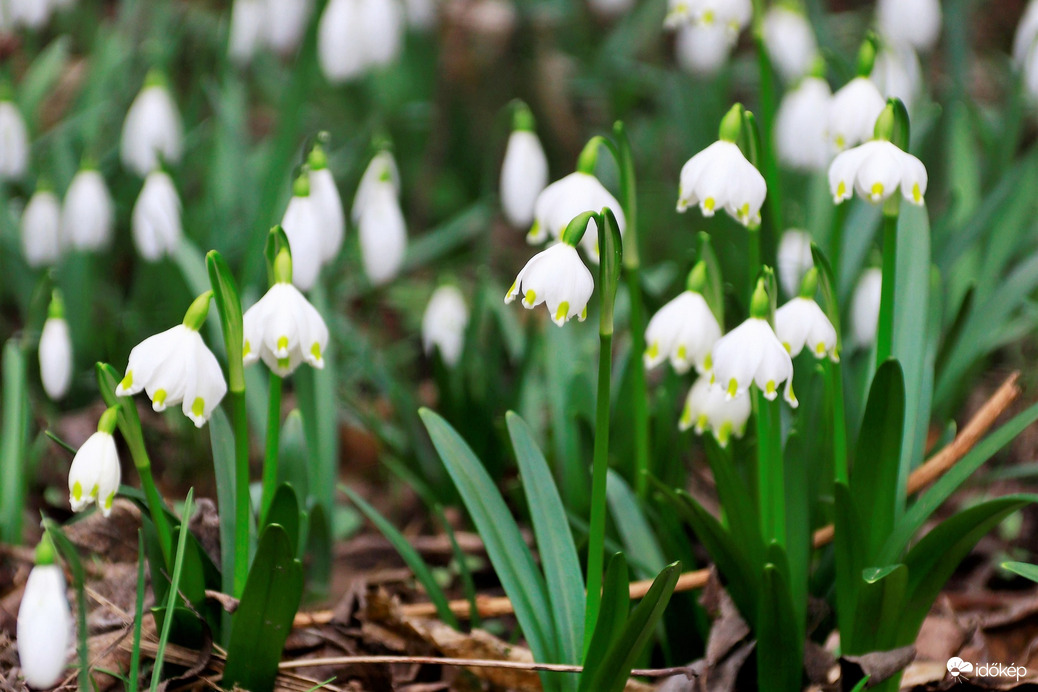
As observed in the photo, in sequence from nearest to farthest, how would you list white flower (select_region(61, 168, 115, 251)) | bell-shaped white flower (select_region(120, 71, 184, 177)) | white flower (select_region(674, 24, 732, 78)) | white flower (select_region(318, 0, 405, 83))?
white flower (select_region(61, 168, 115, 251)), bell-shaped white flower (select_region(120, 71, 184, 177)), white flower (select_region(318, 0, 405, 83)), white flower (select_region(674, 24, 732, 78))

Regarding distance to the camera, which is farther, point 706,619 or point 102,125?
point 102,125

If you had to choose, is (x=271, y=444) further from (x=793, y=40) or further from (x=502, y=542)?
(x=793, y=40)

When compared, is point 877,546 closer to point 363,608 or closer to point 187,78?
point 363,608

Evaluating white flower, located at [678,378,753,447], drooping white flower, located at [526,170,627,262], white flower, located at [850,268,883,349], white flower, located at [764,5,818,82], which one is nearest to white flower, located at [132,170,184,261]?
drooping white flower, located at [526,170,627,262]

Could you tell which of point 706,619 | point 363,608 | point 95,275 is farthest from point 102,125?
point 706,619

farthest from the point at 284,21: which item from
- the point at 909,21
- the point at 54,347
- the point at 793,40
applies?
the point at 909,21

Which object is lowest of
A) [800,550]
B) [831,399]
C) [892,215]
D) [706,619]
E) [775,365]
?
[706,619]

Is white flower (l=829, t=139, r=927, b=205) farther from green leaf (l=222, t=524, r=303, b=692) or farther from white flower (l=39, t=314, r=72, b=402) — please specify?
white flower (l=39, t=314, r=72, b=402)
